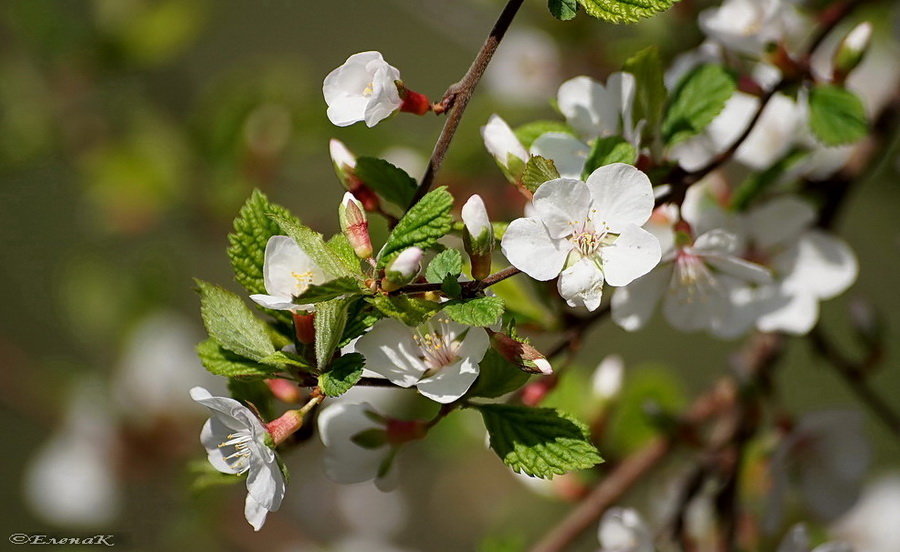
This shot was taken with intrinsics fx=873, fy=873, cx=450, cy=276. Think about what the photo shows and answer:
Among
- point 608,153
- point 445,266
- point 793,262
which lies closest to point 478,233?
point 445,266

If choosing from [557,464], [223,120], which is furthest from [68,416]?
[557,464]

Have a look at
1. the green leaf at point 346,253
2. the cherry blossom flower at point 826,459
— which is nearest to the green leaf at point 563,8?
the green leaf at point 346,253

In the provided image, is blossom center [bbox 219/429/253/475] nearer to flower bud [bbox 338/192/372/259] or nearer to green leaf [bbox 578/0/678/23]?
flower bud [bbox 338/192/372/259]

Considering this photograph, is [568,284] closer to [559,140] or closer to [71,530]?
[559,140]

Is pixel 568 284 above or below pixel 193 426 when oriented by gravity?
above

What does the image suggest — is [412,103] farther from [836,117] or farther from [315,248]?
[836,117]

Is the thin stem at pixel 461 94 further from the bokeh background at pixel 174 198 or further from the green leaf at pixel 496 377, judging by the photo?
the bokeh background at pixel 174 198

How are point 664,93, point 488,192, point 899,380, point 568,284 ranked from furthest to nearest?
point 899,380 < point 488,192 < point 664,93 < point 568,284

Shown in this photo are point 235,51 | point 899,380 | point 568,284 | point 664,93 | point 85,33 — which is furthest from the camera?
point 235,51
